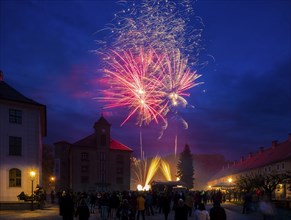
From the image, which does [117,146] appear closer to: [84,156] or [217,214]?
[84,156]

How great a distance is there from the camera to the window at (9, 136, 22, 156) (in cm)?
4334

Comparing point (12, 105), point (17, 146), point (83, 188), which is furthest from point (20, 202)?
point (83, 188)

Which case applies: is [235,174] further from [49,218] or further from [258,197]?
[49,218]

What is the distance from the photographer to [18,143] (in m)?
44.0

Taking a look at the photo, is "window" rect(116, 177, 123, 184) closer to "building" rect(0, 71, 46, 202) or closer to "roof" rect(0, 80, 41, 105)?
"building" rect(0, 71, 46, 202)

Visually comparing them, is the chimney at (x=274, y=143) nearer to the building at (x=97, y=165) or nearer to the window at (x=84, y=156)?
the building at (x=97, y=165)

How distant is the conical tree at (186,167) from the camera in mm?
118312

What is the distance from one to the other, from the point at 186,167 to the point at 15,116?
8030 cm

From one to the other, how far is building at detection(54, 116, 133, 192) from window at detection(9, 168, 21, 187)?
3854 cm

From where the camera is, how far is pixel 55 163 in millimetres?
90750

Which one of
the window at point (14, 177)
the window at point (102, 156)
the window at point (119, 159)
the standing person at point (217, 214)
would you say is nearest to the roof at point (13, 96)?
the window at point (14, 177)

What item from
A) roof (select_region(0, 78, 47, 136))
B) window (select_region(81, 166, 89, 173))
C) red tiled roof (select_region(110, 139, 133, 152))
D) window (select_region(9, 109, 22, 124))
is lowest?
window (select_region(81, 166, 89, 173))

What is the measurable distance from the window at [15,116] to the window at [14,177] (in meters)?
4.45

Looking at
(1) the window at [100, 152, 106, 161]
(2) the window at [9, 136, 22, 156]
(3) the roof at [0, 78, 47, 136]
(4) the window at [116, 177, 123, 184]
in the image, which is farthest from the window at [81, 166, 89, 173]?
(2) the window at [9, 136, 22, 156]
